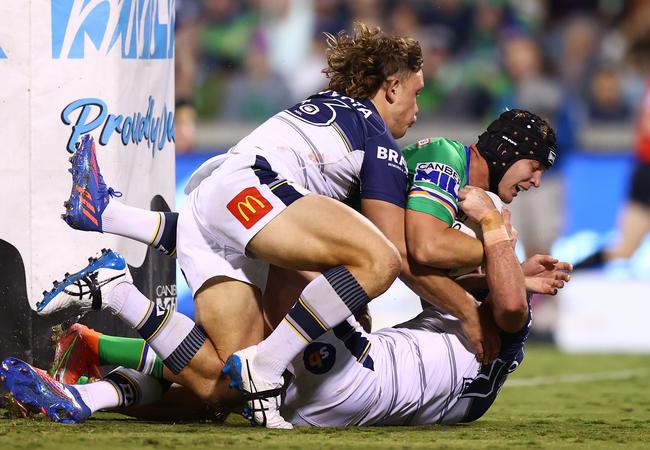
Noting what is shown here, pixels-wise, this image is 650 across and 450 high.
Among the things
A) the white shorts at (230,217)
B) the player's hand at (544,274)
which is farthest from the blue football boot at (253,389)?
the player's hand at (544,274)

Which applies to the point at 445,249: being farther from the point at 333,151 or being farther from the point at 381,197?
the point at 333,151

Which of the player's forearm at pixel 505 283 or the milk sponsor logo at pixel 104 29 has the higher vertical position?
the milk sponsor logo at pixel 104 29

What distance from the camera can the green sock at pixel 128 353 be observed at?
5.38 m

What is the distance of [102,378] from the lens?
543 cm

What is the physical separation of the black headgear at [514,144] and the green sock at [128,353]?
191cm

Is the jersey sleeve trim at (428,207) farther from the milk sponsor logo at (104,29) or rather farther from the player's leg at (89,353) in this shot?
the milk sponsor logo at (104,29)

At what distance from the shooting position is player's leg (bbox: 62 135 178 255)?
5.38 metres

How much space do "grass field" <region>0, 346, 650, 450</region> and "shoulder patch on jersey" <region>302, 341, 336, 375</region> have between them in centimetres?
27

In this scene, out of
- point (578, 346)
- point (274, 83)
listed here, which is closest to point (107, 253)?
point (578, 346)

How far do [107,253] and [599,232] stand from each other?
26.2ft

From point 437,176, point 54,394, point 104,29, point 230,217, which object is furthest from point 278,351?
point 104,29

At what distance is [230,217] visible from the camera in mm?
5125

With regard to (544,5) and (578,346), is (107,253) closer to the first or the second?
(578,346)

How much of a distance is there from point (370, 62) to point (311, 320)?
153 cm
